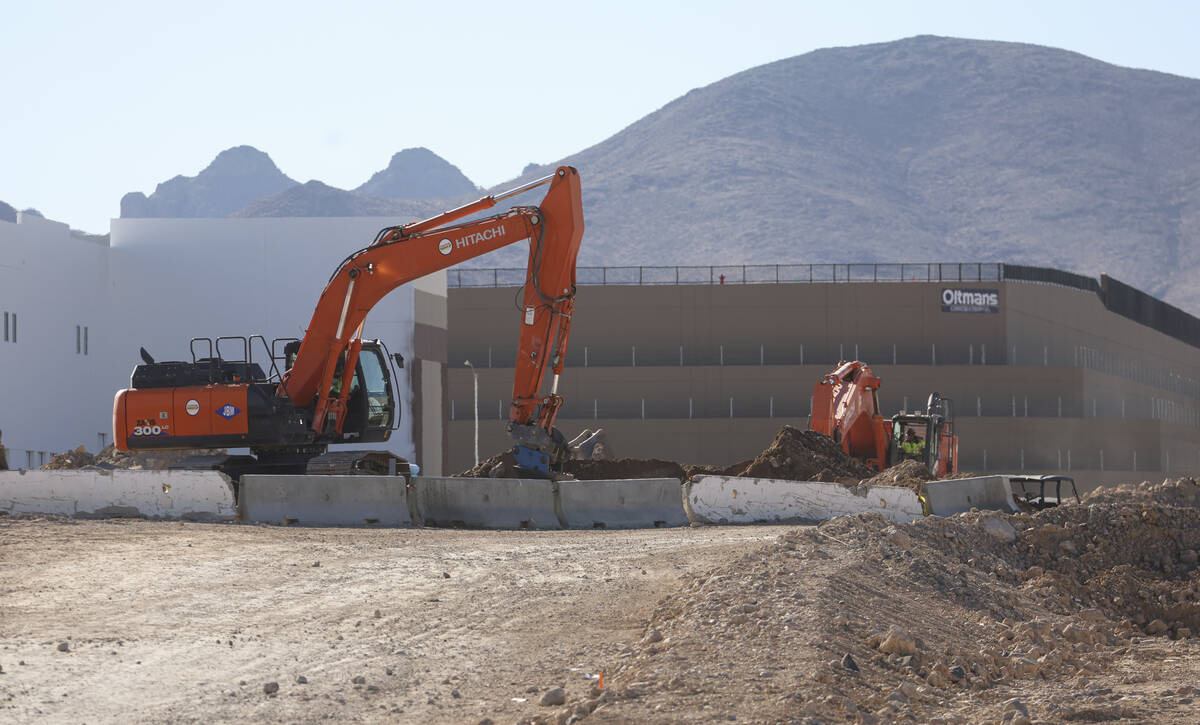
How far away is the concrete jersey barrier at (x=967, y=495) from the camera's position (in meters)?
22.8

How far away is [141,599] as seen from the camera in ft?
46.3

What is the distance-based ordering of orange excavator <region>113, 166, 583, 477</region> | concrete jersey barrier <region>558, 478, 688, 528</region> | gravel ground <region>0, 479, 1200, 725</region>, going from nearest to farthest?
1. gravel ground <region>0, 479, 1200, 725</region>
2. concrete jersey barrier <region>558, 478, 688, 528</region>
3. orange excavator <region>113, 166, 583, 477</region>

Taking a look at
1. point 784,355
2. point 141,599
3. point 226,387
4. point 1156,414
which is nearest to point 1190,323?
point 1156,414

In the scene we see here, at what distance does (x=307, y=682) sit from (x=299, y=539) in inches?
317

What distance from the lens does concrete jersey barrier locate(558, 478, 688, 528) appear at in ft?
73.1

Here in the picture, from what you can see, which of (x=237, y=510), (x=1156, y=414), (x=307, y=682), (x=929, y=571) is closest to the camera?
(x=307, y=682)

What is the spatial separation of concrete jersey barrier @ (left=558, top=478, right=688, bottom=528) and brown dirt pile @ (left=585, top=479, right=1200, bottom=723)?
4702 mm

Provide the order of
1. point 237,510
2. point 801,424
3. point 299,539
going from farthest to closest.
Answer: point 801,424 → point 237,510 → point 299,539

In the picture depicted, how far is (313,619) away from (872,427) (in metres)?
20.2

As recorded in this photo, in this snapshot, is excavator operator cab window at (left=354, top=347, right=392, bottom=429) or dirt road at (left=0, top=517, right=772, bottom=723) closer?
dirt road at (left=0, top=517, right=772, bottom=723)

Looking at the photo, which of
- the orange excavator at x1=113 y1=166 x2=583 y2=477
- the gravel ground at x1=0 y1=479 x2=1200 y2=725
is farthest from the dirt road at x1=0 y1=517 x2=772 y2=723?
the orange excavator at x1=113 y1=166 x2=583 y2=477

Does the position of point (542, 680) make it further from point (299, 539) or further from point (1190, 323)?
point (1190, 323)

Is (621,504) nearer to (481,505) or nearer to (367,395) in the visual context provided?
(481,505)

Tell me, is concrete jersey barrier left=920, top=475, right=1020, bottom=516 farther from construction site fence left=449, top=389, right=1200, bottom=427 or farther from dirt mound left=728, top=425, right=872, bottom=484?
construction site fence left=449, top=389, right=1200, bottom=427
